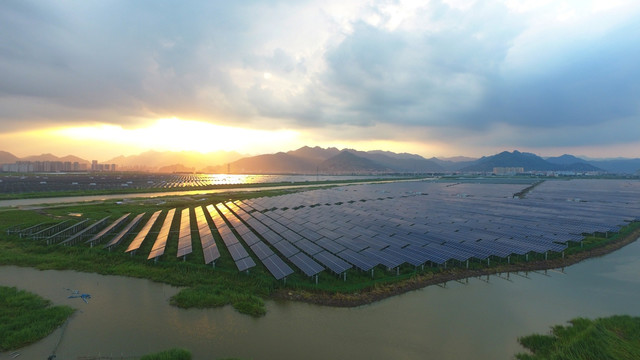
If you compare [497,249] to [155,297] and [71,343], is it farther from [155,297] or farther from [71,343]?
[71,343]

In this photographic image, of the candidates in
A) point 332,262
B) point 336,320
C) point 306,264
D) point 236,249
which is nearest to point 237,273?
point 236,249

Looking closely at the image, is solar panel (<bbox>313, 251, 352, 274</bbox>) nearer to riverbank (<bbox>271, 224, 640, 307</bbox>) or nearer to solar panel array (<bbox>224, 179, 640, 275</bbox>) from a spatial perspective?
solar panel array (<bbox>224, 179, 640, 275</bbox>)

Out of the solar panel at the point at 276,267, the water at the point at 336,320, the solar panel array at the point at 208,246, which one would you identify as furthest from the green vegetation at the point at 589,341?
the solar panel array at the point at 208,246

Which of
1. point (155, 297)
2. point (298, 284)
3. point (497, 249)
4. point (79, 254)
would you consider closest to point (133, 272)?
point (155, 297)

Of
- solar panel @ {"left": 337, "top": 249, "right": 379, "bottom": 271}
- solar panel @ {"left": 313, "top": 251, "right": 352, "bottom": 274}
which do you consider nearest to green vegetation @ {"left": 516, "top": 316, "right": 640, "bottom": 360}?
solar panel @ {"left": 337, "top": 249, "right": 379, "bottom": 271}

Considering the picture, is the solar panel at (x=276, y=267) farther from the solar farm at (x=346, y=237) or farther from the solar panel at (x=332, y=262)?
the solar panel at (x=332, y=262)

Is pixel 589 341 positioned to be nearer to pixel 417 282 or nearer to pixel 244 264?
pixel 417 282
